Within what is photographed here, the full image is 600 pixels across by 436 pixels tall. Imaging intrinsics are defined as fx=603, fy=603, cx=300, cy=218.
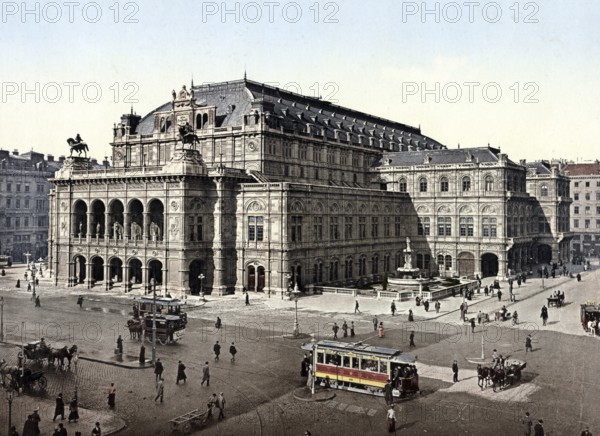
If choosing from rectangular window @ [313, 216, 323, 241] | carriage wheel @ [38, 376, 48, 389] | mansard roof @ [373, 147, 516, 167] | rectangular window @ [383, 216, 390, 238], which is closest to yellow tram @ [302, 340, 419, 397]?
carriage wheel @ [38, 376, 48, 389]

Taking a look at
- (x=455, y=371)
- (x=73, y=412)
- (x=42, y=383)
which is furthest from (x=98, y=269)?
(x=455, y=371)

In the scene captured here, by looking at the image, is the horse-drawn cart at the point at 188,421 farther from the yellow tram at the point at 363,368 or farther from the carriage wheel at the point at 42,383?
the carriage wheel at the point at 42,383

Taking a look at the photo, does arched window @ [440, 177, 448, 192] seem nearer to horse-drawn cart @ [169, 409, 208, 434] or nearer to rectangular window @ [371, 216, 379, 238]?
rectangular window @ [371, 216, 379, 238]

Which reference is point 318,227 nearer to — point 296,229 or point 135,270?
point 296,229

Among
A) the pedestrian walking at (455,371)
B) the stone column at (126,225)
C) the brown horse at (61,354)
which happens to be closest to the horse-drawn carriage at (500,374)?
the pedestrian walking at (455,371)

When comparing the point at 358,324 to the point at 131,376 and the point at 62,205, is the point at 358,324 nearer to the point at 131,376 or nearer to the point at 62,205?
the point at 131,376
